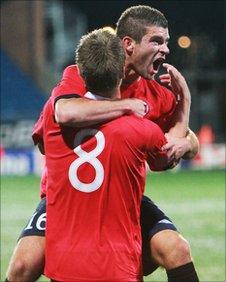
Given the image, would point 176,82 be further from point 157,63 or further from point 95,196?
point 95,196

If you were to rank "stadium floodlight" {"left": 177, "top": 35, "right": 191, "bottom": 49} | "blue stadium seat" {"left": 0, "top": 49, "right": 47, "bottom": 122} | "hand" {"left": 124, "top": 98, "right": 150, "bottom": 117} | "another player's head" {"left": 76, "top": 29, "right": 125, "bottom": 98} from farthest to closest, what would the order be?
"stadium floodlight" {"left": 177, "top": 35, "right": 191, "bottom": 49}, "blue stadium seat" {"left": 0, "top": 49, "right": 47, "bottom": 122}, "hand" {"left": 124, "top": 98, "right": 150, "bottom": 117}, "another player's head" {"left": 76, "top": 29, "right": 125, "bottom": 98}

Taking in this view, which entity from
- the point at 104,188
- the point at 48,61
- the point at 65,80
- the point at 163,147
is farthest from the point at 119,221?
the point at 48,61

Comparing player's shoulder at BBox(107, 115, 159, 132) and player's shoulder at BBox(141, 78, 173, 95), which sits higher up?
player's shoulder at BBox(141, 78, 173, 95)

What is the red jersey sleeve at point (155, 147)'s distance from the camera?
381cm

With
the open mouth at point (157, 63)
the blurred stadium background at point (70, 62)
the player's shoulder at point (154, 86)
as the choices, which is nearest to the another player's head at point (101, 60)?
the open mouth at point (157, 63)

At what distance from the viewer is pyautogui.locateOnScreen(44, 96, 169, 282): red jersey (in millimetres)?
3719

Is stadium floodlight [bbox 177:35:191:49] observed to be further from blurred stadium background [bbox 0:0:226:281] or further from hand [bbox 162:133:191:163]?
hand [bbox 162:133:191:163]

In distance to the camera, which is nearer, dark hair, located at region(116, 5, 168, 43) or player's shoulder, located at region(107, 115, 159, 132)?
player's shoulder, located at region(107, 115, 159, 132)

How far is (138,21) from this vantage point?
15.3 feet

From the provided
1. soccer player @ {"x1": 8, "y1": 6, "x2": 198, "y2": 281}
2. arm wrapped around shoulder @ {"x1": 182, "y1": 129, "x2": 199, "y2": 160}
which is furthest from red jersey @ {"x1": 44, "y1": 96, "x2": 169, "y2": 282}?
arm wrapped around shoulder @ {"x1": 182, "y1": 129, "x2": 199, "y2": 160}

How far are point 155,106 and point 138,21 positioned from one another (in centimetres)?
Answer: 48

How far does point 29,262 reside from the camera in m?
4.46

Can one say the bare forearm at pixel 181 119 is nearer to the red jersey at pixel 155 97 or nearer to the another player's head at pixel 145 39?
the red jersey at pixel 155 97

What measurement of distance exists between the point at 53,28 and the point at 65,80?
1036 inches
